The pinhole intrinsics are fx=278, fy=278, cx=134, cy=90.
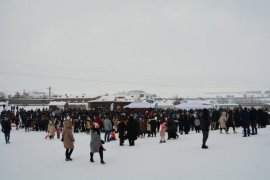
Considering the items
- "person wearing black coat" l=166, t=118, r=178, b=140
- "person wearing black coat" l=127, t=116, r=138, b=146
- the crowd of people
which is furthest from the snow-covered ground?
"person wearing black coat" l=166, t=118, r=178, b=140

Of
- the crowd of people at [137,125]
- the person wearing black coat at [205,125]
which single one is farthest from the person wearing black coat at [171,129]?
the person wearing black coat at [205,125]

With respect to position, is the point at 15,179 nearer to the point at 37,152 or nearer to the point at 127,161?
the point at 127,161

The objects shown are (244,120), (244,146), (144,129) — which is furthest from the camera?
(144,129)

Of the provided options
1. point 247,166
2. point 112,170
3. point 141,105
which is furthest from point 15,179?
point 141,105

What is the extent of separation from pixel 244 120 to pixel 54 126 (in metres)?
12.0

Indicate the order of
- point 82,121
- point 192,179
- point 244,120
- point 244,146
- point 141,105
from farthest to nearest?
point 141,105 → point 82,121 → point 244,120 → point 244,146 → point 192,179

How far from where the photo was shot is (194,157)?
10000 millimetres

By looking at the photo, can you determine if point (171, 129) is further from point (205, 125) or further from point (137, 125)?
point (205, 125)

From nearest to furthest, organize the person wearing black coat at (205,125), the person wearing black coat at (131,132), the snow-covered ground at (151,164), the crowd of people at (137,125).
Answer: the snow-covered ground at (151,164), the crowd of people at (137,125), the person wearing black coat at (205,125), the person wearing black coat at (131,132)

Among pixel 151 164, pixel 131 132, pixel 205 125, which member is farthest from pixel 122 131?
pixel 151 164

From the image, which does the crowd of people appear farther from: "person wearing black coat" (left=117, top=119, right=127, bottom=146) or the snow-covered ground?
the snow-covered ground

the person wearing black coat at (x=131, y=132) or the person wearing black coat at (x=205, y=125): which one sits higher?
the person wearing black coat at (x=205, y=125)

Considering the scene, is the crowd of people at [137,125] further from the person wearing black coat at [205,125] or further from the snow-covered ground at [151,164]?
the snow-covered ground at [151,164]

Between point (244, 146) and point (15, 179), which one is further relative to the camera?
point (244, 146)
